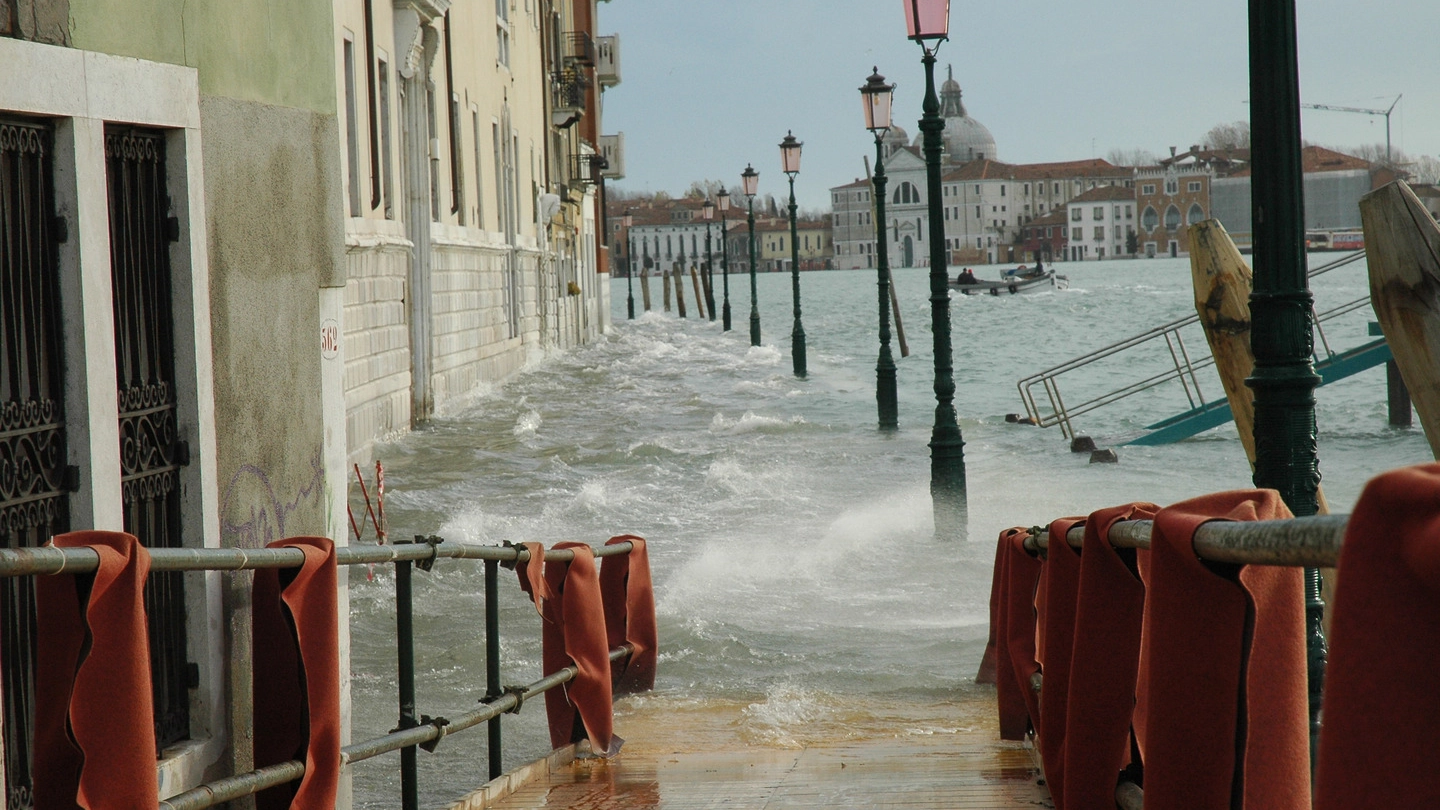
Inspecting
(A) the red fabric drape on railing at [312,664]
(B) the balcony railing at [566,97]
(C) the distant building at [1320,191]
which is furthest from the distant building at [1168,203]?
(A) the red fabric drape on railing at [312,664]

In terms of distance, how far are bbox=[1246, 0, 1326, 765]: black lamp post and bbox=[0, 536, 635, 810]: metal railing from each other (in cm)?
247

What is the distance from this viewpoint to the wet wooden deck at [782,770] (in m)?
4.48

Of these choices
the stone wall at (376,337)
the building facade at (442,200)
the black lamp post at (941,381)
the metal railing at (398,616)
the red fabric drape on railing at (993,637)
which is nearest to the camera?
the metal railing at (398,616)

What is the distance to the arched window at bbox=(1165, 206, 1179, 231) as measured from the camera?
7215 inches

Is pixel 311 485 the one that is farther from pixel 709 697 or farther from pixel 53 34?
pixel 709 697

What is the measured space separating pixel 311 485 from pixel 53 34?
1.81 metres

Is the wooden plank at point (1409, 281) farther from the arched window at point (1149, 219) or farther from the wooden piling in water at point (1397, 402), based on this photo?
the arched window at point (1149, 219)

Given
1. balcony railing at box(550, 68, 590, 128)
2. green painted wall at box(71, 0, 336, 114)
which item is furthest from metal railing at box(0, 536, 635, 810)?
balcony railing at box(550, 68, 590, 128)

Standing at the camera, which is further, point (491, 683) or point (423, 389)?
point (423, 389)

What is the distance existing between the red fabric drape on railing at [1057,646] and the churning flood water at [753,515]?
253cm

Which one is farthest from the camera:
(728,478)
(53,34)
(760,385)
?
(760,385)

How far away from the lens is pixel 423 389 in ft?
68.7

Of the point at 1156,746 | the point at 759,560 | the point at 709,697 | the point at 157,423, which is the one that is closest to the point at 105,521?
the point at 157,423

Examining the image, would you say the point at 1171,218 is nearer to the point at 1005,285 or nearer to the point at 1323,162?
the point at 1005,285
